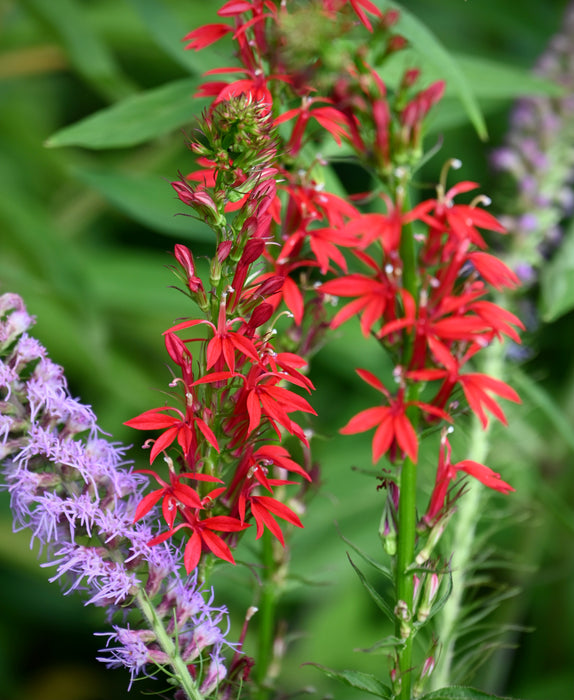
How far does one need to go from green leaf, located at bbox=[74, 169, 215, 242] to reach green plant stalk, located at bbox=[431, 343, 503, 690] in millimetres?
453

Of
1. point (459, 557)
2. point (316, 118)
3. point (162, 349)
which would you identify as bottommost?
point (459, 557)

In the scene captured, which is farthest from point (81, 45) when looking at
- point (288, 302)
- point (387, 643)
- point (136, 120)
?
point (387, 643)

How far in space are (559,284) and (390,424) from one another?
Result: 60 centimetres

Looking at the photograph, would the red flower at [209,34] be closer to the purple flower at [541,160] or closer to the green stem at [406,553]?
the green stem at [406,553]

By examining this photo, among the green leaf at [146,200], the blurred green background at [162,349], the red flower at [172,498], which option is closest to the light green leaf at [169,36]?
the blurred green background at [162,349]

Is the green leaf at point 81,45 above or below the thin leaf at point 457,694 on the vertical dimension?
above

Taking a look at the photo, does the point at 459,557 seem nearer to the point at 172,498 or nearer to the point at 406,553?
the point at 406,553

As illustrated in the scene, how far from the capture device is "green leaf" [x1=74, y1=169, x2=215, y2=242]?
1200 millimetres

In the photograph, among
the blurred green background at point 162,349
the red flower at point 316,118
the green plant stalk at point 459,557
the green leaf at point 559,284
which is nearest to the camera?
the red flower at point 316,118

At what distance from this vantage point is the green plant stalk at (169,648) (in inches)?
25.4

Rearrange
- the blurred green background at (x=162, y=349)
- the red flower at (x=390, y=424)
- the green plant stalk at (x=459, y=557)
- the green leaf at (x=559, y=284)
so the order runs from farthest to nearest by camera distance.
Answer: the blurred green background at (x=162, y=349), the green leaf at (x=559, y=284), the green plant stalk at (x=459, y=557), the red flower at (x=390, y=424)

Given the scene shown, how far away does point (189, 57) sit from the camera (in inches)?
45.8

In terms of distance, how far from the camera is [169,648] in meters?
0.65

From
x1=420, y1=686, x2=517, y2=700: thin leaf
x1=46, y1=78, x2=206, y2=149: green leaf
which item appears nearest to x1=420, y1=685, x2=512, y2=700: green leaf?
x1=420, y1=686, x2=517, y2=700: thin leaf
